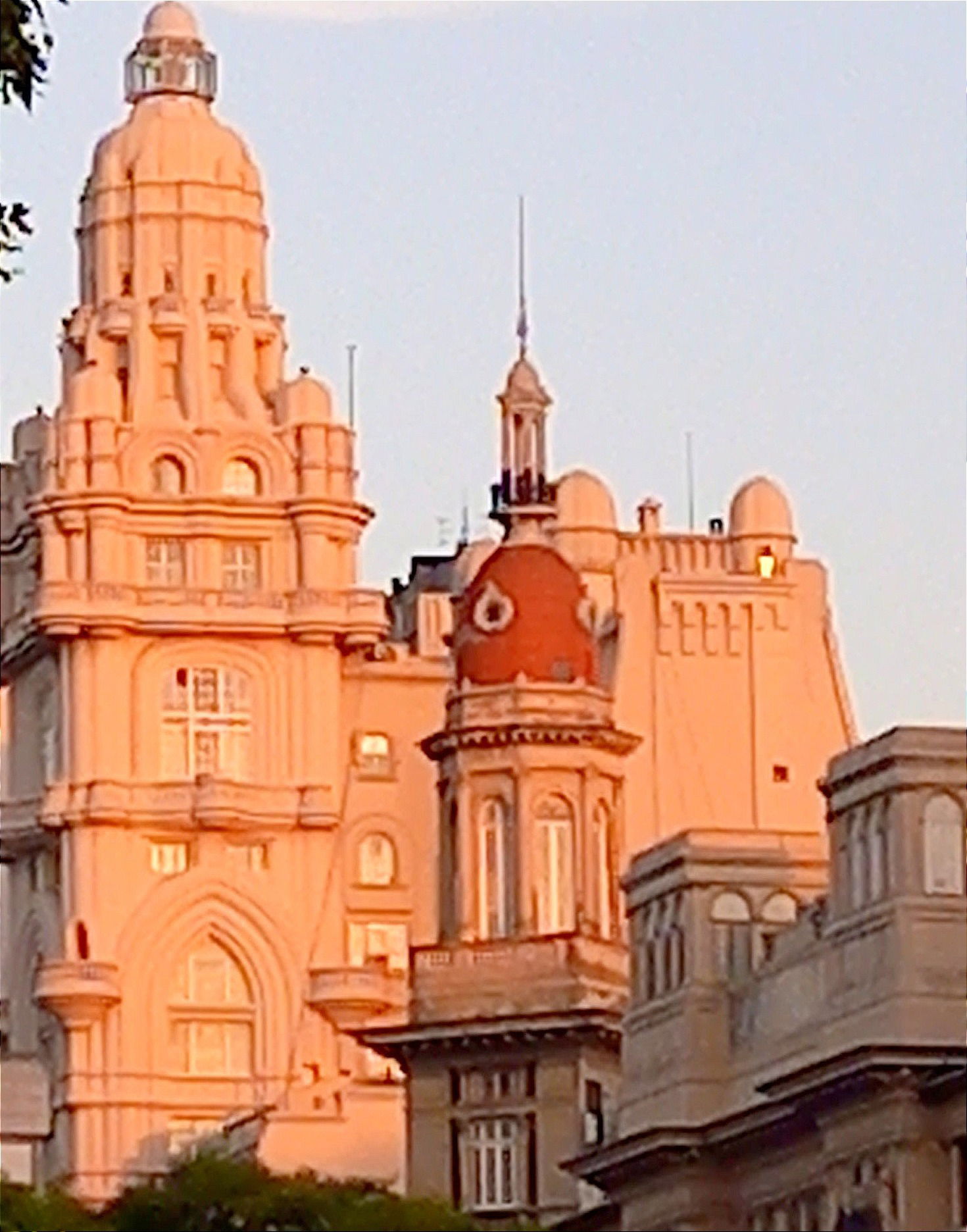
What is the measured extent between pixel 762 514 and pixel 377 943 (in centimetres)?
1513

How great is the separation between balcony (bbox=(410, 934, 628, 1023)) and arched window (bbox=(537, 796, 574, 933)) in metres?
2.91

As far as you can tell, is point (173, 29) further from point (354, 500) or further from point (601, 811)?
point (601, 811)

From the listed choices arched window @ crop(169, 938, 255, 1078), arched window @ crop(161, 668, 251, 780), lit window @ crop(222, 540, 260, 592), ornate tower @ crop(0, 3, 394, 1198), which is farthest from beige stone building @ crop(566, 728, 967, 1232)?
lit window @ crop(222, 540, 260, 592)

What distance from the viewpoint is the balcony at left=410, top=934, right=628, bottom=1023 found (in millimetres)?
137125

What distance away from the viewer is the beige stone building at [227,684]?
176125 mm

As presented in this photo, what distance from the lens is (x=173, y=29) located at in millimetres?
191125

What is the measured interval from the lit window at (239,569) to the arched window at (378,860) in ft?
23.4

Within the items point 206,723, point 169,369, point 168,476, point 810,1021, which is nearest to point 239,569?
point 168,476

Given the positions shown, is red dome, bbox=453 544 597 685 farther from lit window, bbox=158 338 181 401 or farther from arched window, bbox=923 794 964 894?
arched window, bbox=923 794 964 894

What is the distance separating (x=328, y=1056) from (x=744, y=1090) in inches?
2586

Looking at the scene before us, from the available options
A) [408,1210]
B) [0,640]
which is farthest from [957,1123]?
[0,640]

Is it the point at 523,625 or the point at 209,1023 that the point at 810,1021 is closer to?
the point at 523,625

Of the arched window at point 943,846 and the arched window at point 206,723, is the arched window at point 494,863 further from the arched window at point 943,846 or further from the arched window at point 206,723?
the arched window at point 943,846

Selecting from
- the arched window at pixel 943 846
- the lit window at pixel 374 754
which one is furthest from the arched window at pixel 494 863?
the lit window at pixel 374 754
